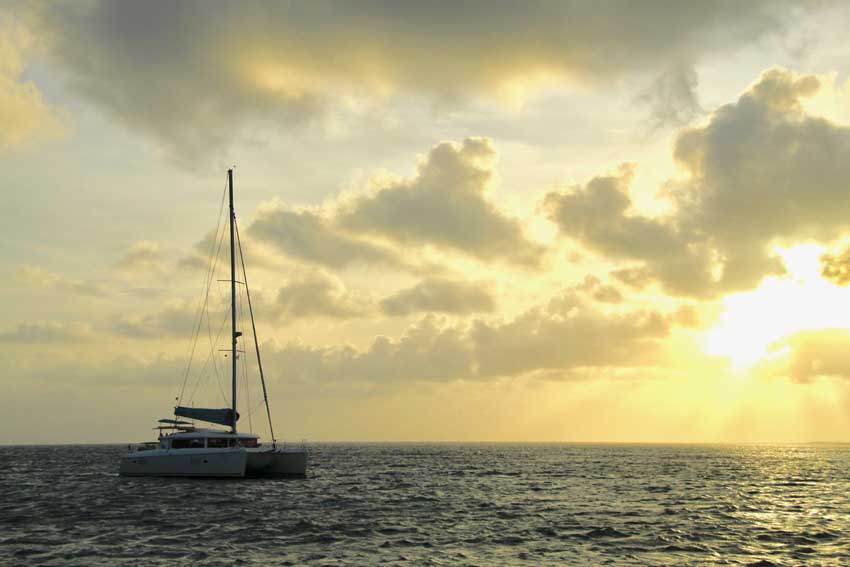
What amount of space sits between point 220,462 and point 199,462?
1.71m

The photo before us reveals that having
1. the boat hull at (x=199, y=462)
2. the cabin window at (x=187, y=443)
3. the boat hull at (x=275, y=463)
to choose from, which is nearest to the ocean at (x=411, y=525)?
the boat hull at (x=199, y=462)

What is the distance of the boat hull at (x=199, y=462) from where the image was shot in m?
55.3

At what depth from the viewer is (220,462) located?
5566 cm

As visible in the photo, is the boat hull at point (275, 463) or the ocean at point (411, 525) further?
the boat hull at point (275, 463)

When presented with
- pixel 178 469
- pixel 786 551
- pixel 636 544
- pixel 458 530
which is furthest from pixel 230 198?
pixel 786 551

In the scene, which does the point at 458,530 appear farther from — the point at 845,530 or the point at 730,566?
the point at 845,530

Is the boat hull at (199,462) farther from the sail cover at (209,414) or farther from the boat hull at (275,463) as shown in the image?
the sail cover at (209,414)

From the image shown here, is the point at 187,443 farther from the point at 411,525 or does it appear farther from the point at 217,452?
the point at 411,525

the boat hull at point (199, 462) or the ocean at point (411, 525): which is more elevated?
the boat hull at point (199, 462)

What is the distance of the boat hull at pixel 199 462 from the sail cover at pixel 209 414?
3.03 meters

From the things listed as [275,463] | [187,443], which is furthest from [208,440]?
[275,463]

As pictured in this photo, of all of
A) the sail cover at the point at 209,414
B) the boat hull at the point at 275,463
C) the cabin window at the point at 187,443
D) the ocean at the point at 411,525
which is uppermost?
the sail cover at the point at 209,414

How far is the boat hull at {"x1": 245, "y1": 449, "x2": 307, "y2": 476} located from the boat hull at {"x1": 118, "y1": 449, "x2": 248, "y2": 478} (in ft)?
2.95

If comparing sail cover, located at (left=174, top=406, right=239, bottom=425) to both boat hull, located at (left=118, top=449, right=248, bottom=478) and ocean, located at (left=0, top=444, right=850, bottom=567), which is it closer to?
boat hull, located at (left=118, top=449, right=248, bottom=478)
